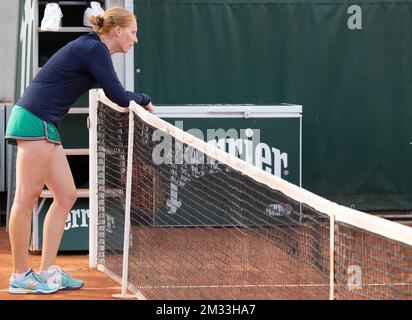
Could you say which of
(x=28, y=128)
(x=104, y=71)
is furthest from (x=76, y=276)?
(x=104, y=71)

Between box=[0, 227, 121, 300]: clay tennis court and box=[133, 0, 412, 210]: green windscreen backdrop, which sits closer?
box=[0, 227, 121, 300]: clay tennis court

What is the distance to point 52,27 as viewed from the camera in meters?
8.63

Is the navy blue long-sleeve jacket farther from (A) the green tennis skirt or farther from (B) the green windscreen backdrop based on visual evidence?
(B) the green windscreen backdrop

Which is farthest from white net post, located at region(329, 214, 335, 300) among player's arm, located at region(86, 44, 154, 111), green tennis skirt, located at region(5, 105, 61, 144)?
green tennis skirt, located at region(5, 105, 61, 144)

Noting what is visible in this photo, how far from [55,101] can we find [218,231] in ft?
4.48

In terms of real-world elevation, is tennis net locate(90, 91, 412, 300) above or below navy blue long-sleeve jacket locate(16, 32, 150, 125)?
below

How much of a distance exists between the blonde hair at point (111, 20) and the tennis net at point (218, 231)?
51 cm

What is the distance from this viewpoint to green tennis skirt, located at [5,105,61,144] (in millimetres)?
6438

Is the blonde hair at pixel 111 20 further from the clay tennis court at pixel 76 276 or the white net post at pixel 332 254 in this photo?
the white net post at pixel 332 254

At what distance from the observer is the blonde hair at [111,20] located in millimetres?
6496
